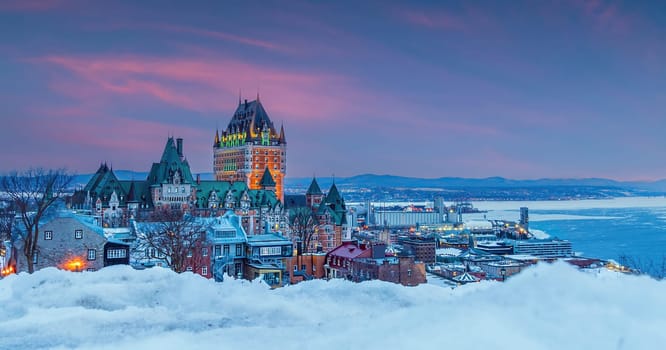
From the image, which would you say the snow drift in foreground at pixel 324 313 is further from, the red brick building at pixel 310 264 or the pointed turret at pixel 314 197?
the pointed turret at pixel 314 197

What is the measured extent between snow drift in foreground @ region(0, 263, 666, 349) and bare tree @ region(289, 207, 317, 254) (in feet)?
146

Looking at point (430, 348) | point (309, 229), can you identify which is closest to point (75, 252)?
point (430, 348)

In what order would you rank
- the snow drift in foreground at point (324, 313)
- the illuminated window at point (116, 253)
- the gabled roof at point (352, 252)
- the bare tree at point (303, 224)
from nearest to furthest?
the snow drift in foreground at point (324, 313)
the illuminated window at point (116, 253)
the gabled roof at point (352, 252)
the bare tree at point (303, 224)

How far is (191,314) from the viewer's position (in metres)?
10.3

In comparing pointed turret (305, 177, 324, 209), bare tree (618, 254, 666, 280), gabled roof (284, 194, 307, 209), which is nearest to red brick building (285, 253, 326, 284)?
bare tree (618, 254, 666, 280)

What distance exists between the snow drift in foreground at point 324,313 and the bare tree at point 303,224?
44.6 m

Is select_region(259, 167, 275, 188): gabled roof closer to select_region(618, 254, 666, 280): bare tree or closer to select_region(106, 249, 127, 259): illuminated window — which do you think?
select_region(618, 254, 666, 280): bare tree

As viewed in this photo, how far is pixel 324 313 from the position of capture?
35.5 ft

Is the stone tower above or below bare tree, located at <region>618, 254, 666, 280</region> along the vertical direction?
above

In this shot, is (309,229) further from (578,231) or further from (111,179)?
(578,231)

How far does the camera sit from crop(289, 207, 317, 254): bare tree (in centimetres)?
5928

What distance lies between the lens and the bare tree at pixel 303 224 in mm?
59281

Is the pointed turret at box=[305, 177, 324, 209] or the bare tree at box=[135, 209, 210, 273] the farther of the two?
the pointed turret at box=[305, 177, 324, 209]

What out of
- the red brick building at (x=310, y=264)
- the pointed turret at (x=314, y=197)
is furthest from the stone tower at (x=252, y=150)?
the red brick building at (x=310, y=264)
